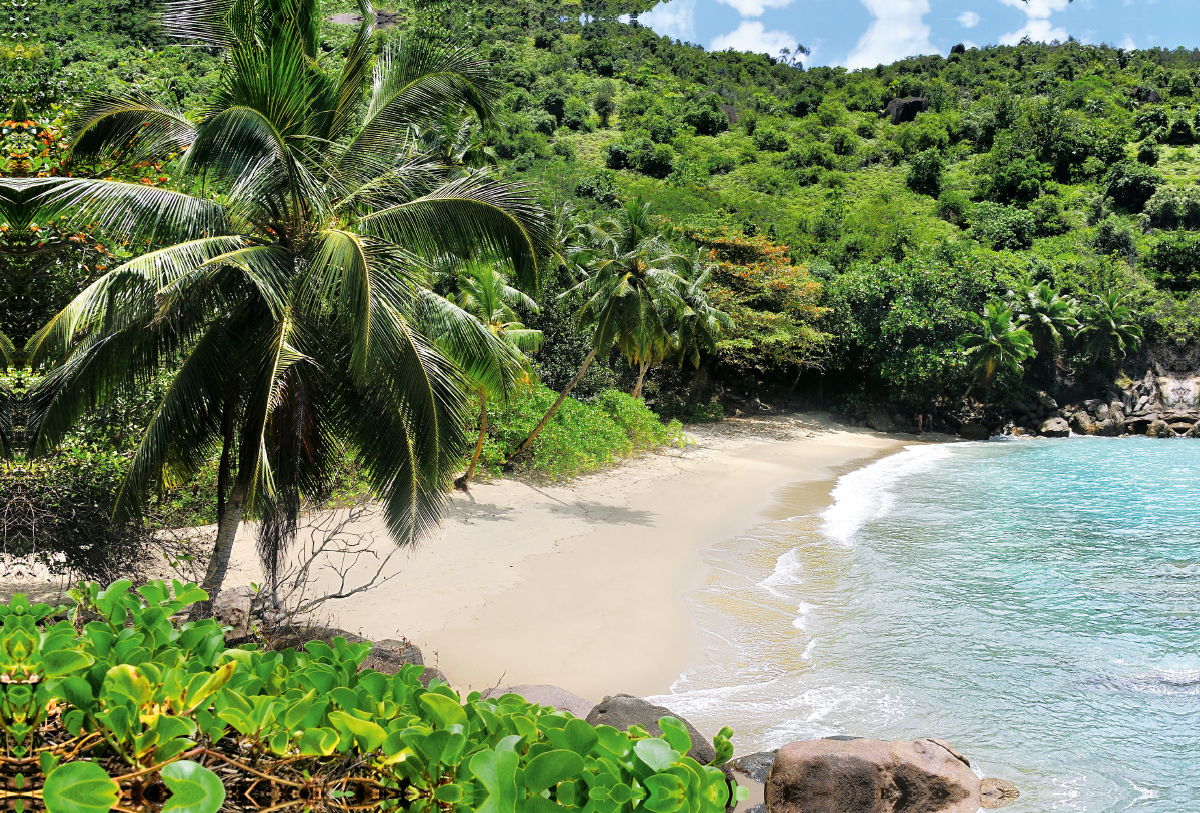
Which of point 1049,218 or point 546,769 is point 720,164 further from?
point 546,769

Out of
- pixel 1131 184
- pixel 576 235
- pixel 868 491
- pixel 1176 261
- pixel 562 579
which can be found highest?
pixel 1131 184

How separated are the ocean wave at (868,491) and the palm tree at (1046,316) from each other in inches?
388

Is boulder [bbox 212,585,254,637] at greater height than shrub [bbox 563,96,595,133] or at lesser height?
lesser

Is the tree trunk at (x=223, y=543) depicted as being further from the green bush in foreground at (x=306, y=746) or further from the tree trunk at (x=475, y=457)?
the tree trunk at (x=475, y=457)

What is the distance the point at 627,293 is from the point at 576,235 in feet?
26.8

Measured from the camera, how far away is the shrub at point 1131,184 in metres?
43.7

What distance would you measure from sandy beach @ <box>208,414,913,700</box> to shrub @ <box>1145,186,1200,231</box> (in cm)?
3702

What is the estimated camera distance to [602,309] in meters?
17.8

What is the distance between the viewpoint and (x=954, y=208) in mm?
47594

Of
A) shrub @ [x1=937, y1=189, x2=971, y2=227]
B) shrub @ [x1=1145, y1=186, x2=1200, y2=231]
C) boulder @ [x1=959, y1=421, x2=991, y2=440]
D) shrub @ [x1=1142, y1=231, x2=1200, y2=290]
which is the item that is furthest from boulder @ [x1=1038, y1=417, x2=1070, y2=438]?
shrub @ [x1=937, y1=189, x2=971, y2=227]

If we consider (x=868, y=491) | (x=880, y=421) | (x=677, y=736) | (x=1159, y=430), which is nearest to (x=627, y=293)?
(x=868, y=491)

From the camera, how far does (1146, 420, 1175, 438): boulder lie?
1345 inches

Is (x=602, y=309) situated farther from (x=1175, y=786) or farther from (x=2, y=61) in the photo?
(x=1175, y=786)

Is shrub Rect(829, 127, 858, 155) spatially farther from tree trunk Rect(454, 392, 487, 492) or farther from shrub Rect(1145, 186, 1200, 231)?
tree trunk Rect(454, 392, 487, 492)
